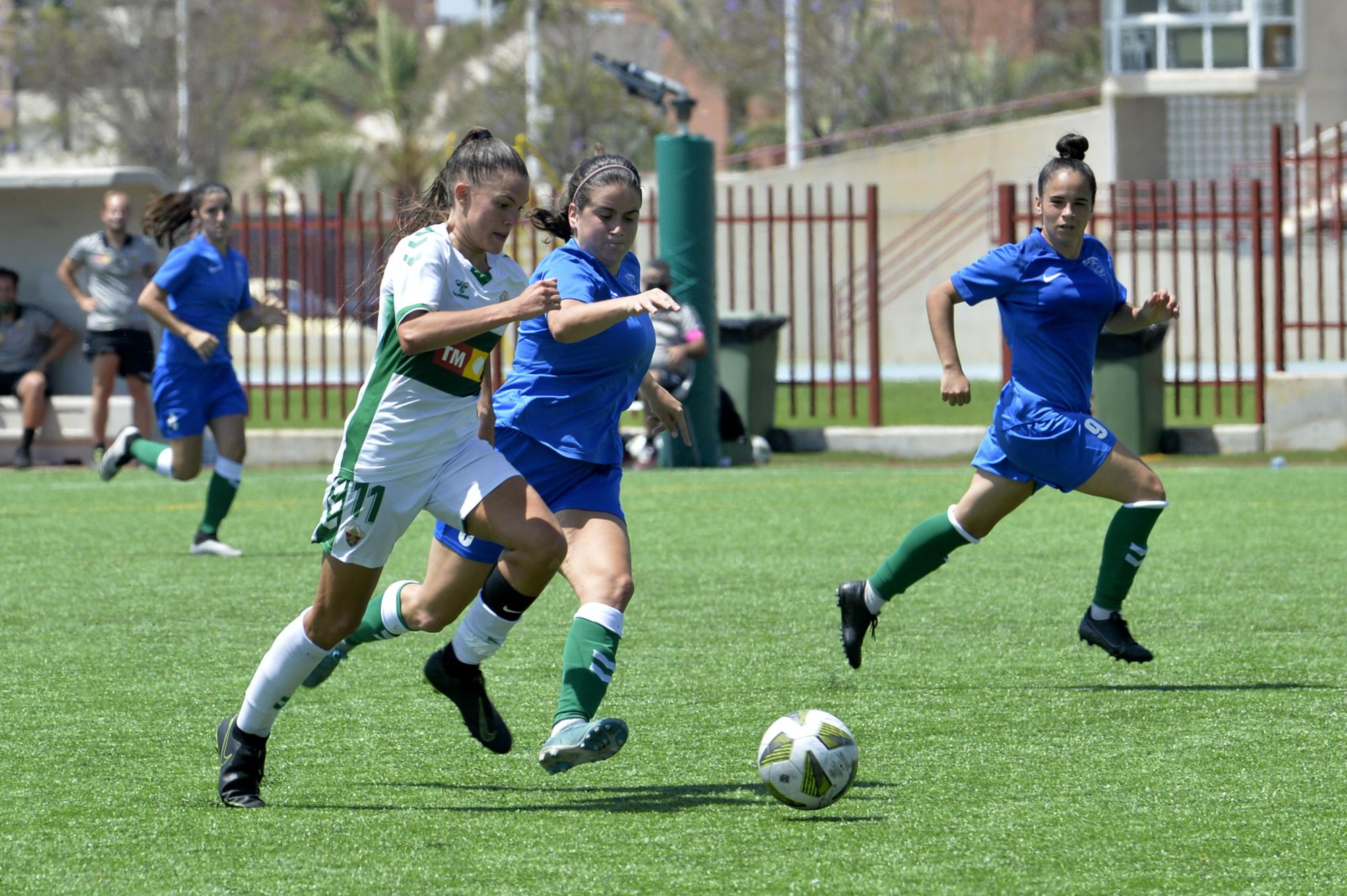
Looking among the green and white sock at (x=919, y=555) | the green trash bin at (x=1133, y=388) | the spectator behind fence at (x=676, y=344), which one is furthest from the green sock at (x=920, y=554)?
the green trash bin at (x=1133, y=388)

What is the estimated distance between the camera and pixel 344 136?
152 feet

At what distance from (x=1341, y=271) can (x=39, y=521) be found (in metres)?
10.5

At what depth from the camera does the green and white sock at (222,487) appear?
10.1m

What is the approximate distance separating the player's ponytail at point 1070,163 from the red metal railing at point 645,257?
2.14 m

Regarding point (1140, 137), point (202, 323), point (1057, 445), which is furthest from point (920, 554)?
point (1140, 137)

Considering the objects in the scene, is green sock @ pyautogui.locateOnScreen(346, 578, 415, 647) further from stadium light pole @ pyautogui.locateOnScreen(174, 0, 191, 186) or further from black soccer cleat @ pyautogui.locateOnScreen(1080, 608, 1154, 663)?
stadium light pole @ pyautogui.locateOnScreen(174, 0, 191, 186)

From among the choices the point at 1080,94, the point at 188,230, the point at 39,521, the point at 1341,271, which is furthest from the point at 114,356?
the point at 1080,94

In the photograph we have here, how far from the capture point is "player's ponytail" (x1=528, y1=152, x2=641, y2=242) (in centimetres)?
530

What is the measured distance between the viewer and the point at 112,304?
14.8 meters

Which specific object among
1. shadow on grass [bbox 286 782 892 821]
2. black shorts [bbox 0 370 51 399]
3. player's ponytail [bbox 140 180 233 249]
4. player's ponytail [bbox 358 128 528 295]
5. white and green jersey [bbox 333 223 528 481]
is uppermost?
player's ponytail [bbox 140 180 233 249]

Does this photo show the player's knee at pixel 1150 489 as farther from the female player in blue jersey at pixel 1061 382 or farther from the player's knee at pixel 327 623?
the player's knee at pixel 327 623

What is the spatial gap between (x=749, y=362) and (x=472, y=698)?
11.0 metres

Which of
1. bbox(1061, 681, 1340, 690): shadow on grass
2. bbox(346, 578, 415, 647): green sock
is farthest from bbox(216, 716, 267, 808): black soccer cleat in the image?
bbox(1061, 681, 1340, 690): shadow on grass

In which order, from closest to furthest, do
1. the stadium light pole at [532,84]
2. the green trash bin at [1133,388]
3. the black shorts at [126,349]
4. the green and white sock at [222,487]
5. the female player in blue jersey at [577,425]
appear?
1. the female player in blue jersey at [577,425]
2. the green and white sock at [222,487]
3. the black shorts at [126,349]
4. the green trash bin at [1133,388]
5. the stadium light pole at [532,84]
